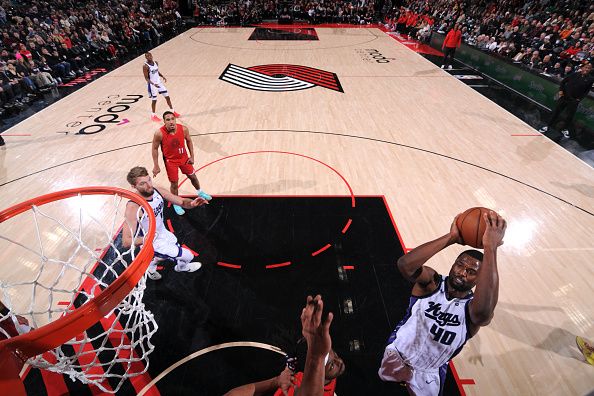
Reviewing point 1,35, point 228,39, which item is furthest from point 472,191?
point 228,39

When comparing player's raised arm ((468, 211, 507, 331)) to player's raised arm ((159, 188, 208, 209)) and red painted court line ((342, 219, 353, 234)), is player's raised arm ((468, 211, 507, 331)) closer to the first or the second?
player's raised arm ((159, 188, 208, 209))

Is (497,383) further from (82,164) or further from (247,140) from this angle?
(82,164)

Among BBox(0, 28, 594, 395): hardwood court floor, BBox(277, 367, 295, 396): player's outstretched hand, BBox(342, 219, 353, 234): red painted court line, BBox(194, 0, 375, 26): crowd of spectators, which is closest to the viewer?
BBox(277, 367, 295, 396): player's outstretched hand

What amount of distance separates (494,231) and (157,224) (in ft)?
10.7

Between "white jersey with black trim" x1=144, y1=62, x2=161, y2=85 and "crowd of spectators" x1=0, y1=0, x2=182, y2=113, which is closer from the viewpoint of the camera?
"white jersey with black trim" x1=144, y1=62, x2=161, y2=85

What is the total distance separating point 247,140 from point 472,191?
4785 millimetres

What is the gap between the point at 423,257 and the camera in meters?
2.14

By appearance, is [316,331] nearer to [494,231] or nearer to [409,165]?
[494,231]

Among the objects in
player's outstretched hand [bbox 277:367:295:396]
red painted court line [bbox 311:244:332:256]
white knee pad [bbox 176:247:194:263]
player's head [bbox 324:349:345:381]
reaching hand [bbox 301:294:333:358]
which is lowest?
red painted court line [bbox 311:244:332:256]

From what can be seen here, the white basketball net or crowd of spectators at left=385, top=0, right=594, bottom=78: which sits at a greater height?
crowd of spectators at left=385, top=0, right=594, bottom=78

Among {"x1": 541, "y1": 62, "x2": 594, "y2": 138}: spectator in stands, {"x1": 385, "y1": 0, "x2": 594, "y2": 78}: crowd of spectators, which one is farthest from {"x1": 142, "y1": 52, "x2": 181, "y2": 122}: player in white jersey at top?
{"x1": 385, "y1": 0, "x2": 594, "y2": 78}: crowd of spectators

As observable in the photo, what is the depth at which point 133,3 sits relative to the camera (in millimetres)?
21047

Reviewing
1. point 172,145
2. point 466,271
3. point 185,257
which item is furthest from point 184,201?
point 466,271

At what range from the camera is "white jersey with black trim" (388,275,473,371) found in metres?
2.33
